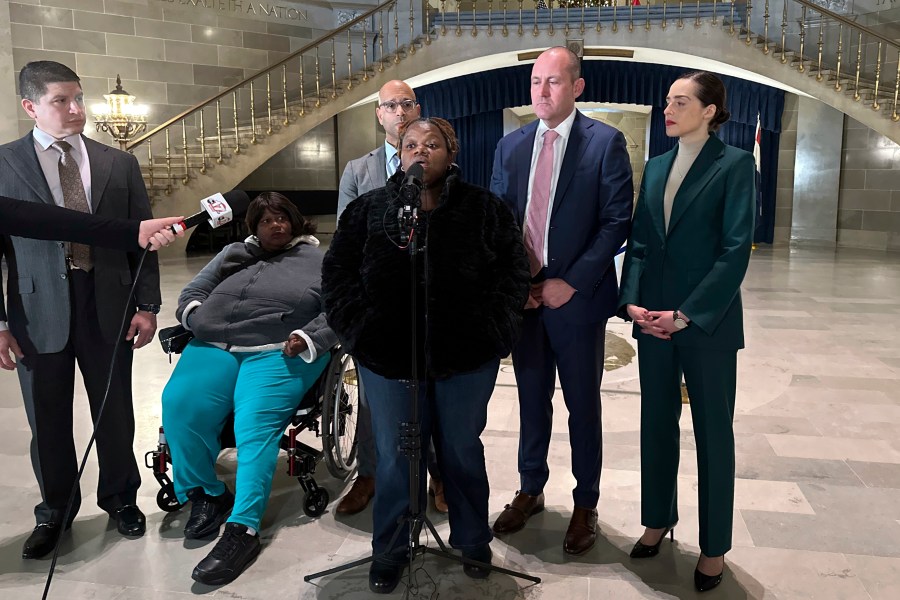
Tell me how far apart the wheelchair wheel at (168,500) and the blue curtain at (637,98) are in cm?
1074

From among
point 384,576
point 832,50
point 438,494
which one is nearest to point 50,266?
point 384,576

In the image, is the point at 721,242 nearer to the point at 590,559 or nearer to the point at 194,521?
the point at 590,559

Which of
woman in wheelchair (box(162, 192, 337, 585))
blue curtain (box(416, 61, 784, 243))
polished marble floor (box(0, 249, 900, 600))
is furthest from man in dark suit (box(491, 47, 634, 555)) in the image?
blue curtain (box(416, 61, 784, 243))

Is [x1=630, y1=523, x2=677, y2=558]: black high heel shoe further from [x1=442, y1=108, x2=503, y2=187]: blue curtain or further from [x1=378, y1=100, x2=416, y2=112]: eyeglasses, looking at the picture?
[x1=442, y1=108, x2=503, y2=187]: blue curtain

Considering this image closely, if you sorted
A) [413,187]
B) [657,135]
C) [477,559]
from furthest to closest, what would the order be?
[657,135], [477,559], [413,187]

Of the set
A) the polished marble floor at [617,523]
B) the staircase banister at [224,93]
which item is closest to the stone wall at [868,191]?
the staircase banister at [224,93]

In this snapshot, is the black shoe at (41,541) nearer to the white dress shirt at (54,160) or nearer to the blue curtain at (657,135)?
the white dress shirt at (54,160)

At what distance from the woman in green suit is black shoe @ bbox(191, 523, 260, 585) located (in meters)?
1.23

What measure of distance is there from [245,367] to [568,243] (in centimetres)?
117

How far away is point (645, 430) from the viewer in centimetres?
220

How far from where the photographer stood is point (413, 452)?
1935 millimetres

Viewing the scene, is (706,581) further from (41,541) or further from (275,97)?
(275,97)

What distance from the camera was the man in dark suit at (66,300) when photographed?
2207 mm

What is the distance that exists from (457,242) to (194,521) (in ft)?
4.30
